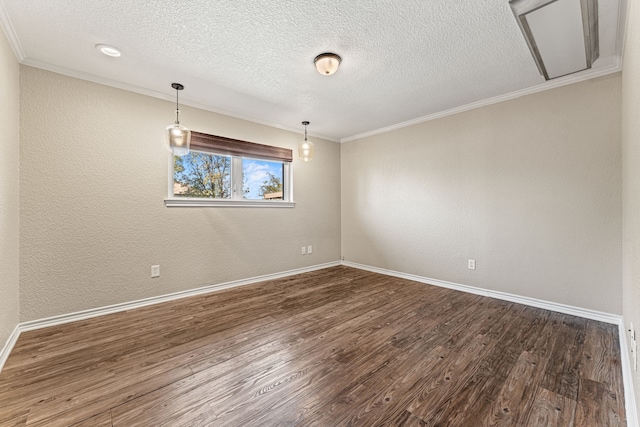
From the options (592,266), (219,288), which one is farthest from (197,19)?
(592,266)

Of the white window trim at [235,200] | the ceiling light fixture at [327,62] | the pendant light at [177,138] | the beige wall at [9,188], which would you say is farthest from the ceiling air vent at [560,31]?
the beige wall at [9,188]

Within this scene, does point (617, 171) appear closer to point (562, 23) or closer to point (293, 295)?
point (562, 23)

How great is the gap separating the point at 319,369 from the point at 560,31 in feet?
9.79

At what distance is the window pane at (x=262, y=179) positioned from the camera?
391 cm

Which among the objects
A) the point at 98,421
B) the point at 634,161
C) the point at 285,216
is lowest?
the point at 98,421

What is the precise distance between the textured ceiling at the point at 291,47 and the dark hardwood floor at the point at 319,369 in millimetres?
2409

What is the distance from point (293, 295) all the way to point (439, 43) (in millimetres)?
2996

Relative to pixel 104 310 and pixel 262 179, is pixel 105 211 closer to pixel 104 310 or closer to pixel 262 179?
pixel 104 310

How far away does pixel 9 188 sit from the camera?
2.06 m

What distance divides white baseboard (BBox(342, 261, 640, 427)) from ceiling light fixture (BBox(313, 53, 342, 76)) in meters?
2.88

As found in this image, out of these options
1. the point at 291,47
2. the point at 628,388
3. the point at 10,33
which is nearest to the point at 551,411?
the point at 628,388

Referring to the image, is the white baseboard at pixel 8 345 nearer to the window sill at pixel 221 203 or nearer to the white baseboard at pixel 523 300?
the window sill at pixel 221 203

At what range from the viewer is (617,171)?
2.43 m

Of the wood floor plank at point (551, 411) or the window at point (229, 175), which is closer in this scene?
the wood floor plank at point (551, 411)
